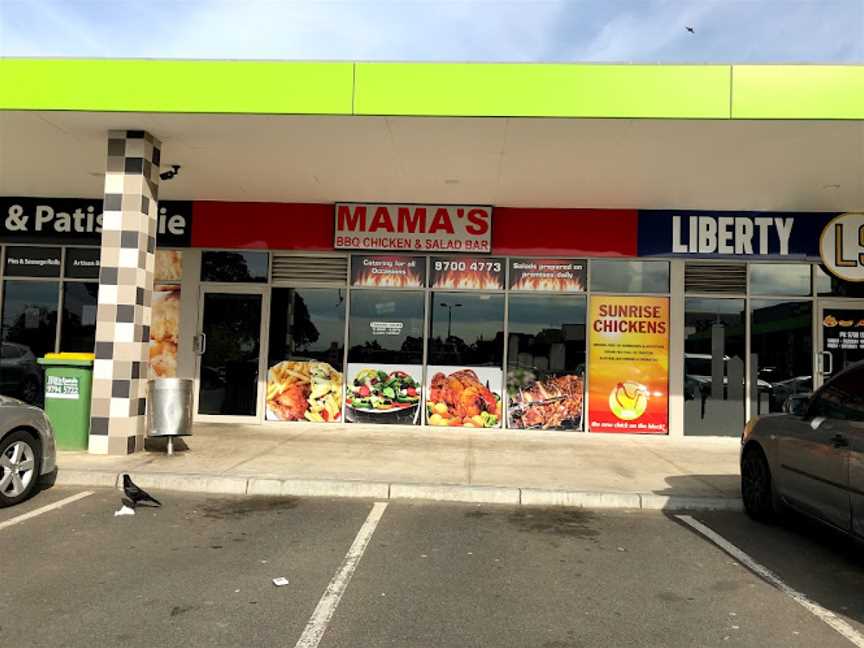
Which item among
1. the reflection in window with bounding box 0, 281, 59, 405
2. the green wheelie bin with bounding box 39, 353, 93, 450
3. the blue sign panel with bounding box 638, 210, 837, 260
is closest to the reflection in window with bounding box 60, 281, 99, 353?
the reflection in window with bounding box 0, 281, 59, 405

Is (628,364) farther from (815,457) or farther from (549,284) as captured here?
(815,457)

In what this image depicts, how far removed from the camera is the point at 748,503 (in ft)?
21.2

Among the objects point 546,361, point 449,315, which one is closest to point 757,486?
point 546,361

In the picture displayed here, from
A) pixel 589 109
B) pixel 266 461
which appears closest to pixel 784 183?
pixel 589 109

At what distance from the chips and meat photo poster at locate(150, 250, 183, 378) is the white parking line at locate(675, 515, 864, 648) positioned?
925 centimetres

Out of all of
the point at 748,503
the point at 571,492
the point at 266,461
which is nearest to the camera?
the point at 748,503

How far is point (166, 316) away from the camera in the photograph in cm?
1221

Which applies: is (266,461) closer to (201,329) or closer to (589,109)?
(201,329)

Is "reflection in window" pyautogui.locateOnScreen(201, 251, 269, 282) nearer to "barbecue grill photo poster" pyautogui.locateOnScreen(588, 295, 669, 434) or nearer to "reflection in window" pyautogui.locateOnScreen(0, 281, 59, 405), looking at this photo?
"reflection in window" pyautogui.locateOnScreen(0, 281, 59, 405)

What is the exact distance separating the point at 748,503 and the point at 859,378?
1.90 metres

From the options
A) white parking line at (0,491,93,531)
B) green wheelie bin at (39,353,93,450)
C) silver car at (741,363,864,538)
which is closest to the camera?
silver car at (741,363,864,538)

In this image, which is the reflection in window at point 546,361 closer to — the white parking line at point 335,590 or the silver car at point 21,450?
the white parking line at point 335,590

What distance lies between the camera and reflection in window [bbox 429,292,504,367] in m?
11.8

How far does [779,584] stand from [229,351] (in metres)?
9.70
